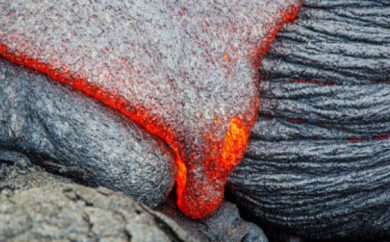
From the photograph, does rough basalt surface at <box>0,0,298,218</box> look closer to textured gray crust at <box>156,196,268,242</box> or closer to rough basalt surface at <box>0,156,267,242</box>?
textured gray crust at <box>156,196,268,242</box>

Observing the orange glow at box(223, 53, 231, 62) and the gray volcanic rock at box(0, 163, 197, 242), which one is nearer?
the gray volcanic rock at box(0, 163, 197, 242)

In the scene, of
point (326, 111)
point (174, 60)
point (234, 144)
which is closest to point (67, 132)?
point (174, 60)

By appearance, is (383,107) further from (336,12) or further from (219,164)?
(219,164)

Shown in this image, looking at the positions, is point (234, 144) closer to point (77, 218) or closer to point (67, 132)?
point (67, 132)

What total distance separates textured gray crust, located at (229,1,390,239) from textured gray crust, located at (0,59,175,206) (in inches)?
18.9

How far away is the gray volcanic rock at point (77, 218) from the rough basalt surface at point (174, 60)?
359mm

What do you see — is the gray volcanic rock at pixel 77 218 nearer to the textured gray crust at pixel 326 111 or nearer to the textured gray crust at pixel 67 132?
the textured gray crust at pixel 67 132

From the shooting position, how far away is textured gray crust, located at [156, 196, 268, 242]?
189 cm

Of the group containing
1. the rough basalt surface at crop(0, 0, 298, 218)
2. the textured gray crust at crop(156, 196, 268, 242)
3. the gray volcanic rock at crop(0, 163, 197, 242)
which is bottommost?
the textured gray crust at crop(156, 196, 268, 242)

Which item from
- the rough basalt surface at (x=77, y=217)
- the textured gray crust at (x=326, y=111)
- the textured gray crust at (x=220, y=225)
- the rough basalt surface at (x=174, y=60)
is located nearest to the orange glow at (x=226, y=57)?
the rough basalt surface at (x=174, y=60)

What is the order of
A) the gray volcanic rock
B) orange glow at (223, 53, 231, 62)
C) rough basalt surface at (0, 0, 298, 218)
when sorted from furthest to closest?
orange glow at (223, 53, 231, 62) → rough basalt surface at (0, 0, 298, 218) → the gray volcanic rock

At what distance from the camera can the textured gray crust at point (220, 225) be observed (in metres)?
1.89

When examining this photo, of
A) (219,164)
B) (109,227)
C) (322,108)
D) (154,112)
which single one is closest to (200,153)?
(219,164)

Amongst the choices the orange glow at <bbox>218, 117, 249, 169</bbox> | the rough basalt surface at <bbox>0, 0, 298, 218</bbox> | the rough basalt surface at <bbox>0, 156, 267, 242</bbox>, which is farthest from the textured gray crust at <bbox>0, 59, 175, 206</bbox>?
the orange glow at <bbox>218, 117, 249, 169</bbox>
